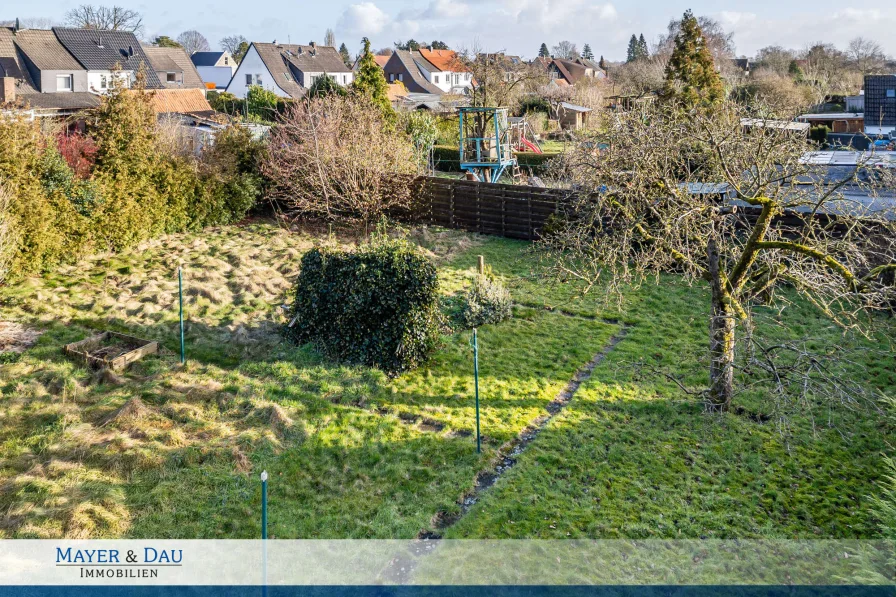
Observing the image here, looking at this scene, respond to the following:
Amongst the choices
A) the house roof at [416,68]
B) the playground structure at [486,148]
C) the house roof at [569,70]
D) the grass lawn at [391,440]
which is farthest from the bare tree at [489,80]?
the house roof at [569,70]

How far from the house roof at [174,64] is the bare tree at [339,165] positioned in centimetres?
3735

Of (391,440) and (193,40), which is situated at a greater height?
(193,40)

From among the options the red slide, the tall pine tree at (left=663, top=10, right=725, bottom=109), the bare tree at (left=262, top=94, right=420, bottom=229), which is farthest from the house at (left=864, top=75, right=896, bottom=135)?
the bare tree at (left=262, top=94, right=420, bottom=229)

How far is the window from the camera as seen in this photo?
137 ft

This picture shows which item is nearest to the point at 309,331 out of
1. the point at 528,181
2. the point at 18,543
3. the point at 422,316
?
the point at 422,316

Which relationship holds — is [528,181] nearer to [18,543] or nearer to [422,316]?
[422,316]

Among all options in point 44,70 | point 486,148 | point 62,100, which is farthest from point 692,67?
point 44,70

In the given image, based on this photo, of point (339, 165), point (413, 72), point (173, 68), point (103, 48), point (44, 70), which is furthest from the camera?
point (413, 72)

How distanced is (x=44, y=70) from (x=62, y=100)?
3.30 m

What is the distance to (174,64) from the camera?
175ft

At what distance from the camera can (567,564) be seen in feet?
20.7

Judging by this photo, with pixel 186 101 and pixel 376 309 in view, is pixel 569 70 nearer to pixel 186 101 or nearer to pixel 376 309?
pixel 186 101

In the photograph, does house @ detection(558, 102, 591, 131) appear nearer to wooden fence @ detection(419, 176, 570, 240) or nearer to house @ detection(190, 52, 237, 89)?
wooden fence @ detection(419, 176, 570, 240)

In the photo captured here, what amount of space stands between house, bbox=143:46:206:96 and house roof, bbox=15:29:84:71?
8.52 m
